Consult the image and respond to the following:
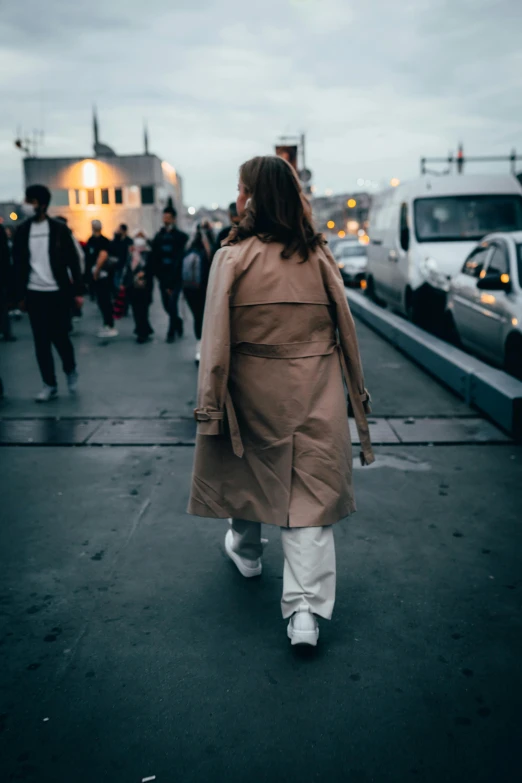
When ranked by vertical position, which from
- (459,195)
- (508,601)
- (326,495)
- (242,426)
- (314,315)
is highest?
(459,195)

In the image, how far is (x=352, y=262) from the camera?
989 inches

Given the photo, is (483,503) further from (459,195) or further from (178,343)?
(459,195)

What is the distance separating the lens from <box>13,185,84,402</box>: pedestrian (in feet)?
23.3

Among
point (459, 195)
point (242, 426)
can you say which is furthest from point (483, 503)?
point (459, 195)

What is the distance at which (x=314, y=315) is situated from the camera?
10.0 ft

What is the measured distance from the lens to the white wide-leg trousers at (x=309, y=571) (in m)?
3.04

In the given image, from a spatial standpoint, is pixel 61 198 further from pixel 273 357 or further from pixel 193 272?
pixel 273 357

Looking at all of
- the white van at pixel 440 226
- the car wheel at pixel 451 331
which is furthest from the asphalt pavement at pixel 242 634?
Result: the white van at pixel 440 226

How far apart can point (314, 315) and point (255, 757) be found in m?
1.54

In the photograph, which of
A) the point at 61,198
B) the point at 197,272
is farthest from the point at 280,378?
the point at 61,198

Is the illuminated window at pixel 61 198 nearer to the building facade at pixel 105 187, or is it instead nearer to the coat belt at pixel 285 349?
the building facade at pixel 105 187

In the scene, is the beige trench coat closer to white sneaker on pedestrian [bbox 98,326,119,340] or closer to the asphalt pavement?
the asphalt pavement

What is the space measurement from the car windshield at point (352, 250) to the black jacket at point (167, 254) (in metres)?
15.2

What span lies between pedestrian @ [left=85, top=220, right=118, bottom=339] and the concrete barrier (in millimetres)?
4176
